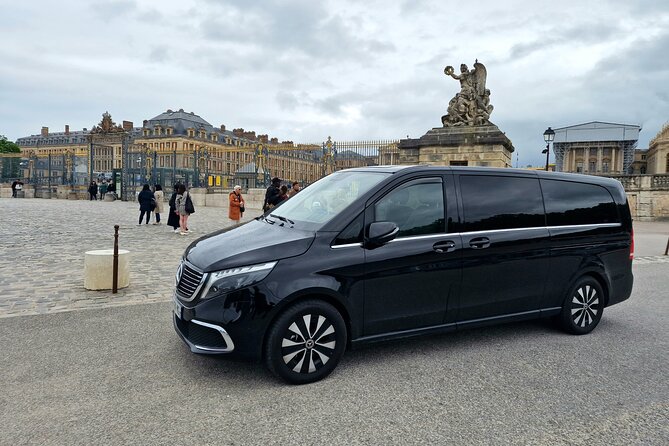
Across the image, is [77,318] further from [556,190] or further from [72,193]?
[72,193]

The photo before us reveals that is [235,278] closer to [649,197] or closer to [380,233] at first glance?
[380,233]

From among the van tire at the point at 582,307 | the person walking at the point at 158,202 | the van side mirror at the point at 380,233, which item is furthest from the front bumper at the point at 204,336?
the person walking at the point at 158,202

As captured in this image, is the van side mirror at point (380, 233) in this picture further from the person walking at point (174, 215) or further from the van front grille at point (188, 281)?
the person walking at point (174, 215)

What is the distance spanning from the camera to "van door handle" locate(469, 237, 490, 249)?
4516 millimetres

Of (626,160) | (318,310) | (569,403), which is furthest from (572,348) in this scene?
(626,160)

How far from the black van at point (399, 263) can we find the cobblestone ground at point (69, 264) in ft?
9.32

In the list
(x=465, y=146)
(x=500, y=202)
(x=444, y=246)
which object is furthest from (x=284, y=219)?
(x=465, y=146)

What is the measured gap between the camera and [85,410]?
11.0 feet

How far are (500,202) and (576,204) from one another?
119cm

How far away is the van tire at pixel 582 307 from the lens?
521cm

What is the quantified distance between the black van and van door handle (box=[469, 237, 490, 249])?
0.01 m

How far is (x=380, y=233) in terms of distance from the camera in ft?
13.0

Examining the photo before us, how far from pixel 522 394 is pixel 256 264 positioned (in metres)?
2.38

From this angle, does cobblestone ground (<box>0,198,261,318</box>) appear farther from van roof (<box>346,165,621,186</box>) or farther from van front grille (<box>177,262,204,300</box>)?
van roof (<box>346,165,621,186</box>)
